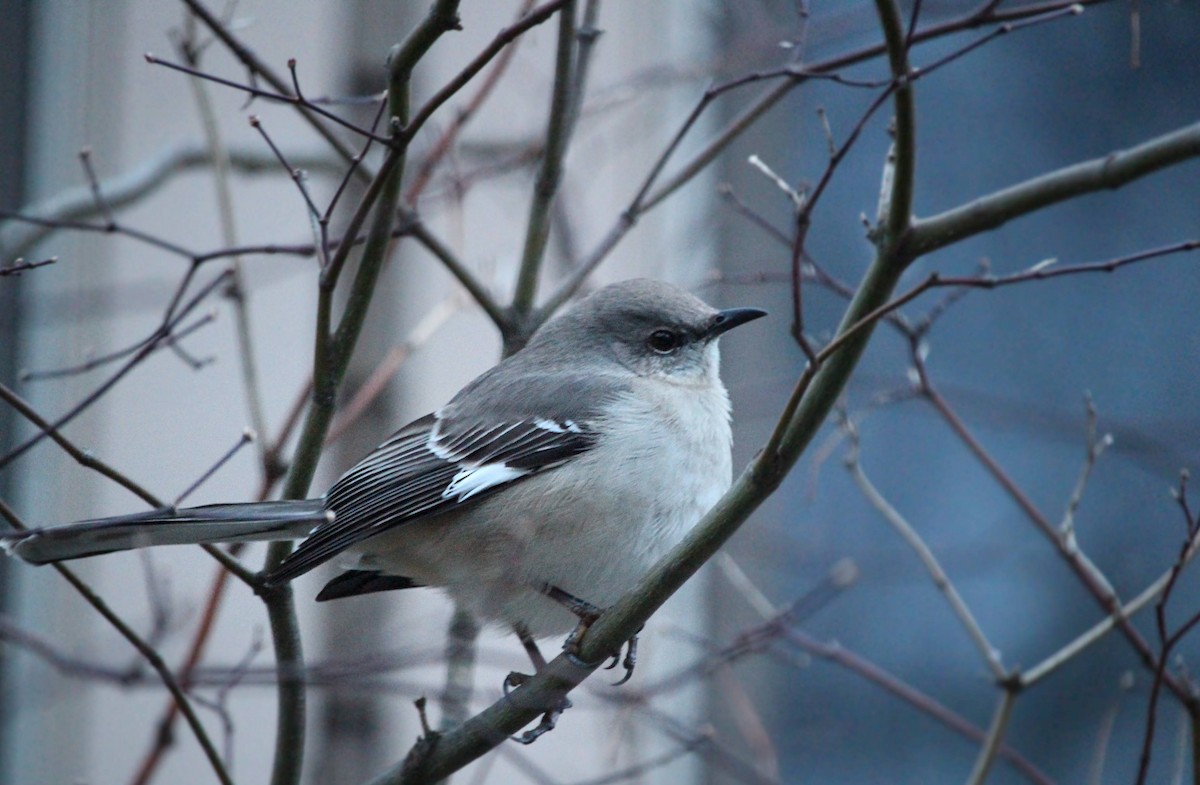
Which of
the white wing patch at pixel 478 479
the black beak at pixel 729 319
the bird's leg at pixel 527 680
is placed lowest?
the bird's leg at pixel 527 680

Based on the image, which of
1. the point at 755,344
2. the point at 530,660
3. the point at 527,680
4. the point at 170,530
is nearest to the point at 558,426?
the point at 530,660

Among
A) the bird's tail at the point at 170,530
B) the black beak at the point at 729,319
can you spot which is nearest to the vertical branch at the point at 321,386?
the bird's tail at the point at 170,530

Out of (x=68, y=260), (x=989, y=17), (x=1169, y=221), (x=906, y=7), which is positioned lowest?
(x=989, y=17)

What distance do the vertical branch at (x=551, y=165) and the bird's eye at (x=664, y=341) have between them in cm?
50

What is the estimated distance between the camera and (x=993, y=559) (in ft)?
17.8

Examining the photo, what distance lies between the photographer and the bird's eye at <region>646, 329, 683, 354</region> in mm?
3537

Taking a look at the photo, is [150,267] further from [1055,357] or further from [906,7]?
[1055,357]

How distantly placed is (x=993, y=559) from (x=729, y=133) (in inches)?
117

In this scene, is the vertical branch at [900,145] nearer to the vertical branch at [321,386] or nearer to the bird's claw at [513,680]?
the vertical branch at [321,386]

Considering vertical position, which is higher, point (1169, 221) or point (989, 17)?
point (1169, 221)

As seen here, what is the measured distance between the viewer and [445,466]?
10.4ft

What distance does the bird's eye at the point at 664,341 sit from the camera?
11.6 ft

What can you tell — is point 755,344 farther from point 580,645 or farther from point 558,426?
point 580,645

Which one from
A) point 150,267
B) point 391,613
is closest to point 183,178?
point 150,267
